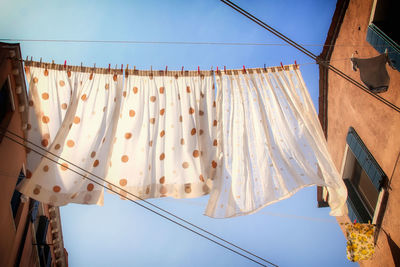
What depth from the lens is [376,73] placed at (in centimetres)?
524

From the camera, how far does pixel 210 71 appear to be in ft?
19.3

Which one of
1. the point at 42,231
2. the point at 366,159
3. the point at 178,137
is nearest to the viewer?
the point at 178,137

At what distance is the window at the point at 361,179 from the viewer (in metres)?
5.71

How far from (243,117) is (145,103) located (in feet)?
6.11

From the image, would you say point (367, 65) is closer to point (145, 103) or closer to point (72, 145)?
point (145, 103)

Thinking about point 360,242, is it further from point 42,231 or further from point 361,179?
point 42,231

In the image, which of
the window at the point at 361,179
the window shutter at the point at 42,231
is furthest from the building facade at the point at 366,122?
the window shutter at the point at 42,231

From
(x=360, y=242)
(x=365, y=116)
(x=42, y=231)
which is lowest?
(x=42, y=231)

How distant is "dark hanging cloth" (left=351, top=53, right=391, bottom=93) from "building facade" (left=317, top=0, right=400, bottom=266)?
0.08 m

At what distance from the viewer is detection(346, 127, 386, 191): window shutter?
5.59m

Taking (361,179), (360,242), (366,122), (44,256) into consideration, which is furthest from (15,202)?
(361,179)

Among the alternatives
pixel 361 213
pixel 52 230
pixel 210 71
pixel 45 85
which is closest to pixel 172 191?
pixel 210 71

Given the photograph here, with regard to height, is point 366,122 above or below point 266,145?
above

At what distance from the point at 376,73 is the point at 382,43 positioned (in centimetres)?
58
